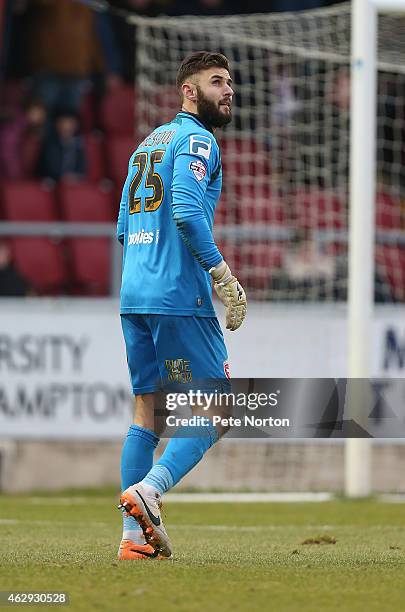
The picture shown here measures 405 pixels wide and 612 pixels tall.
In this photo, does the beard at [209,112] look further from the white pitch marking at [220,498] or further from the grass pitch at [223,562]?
the white pitch marking at [220,498]

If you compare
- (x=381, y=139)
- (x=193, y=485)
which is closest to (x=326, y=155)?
(x=381, y=139)

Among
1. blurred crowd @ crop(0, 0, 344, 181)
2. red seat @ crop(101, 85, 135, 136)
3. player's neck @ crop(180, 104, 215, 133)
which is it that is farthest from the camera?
red seat @ crop(101, 85, 135, 136)

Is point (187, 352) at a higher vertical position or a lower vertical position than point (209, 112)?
lower

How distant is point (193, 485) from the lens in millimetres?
13062

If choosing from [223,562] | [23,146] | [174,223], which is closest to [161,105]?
[23,146]

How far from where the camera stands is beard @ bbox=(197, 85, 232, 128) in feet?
20.7

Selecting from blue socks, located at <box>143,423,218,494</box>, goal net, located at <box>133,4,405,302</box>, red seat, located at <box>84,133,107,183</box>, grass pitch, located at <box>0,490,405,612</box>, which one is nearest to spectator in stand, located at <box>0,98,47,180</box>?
red seat, located at <box>84,133,107,183</box>

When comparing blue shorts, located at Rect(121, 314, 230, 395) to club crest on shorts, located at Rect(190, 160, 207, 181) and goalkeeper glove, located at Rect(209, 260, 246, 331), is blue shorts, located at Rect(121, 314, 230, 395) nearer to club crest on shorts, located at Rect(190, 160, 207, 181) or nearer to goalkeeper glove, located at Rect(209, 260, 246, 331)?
goalkeeper glove, located at Rect(209, 260, 246, 331)

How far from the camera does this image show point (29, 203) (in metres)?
16.5

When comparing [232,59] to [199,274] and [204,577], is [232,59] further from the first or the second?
[204,577]

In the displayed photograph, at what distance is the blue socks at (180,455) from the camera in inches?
233

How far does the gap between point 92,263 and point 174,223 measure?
7.18 metres

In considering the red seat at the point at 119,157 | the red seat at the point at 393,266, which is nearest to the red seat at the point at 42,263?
the red seat at the point at 393,266

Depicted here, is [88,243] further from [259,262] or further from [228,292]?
[228,292]
